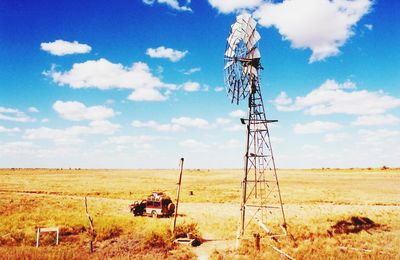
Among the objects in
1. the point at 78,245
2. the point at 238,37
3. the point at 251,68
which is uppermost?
the point at 238,37

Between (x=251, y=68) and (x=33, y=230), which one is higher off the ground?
(x=251, y=68)

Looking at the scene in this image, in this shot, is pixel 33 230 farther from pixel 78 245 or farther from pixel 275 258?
pixel 275 258

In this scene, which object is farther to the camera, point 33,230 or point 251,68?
point 33,230

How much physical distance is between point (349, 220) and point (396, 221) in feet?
12.3

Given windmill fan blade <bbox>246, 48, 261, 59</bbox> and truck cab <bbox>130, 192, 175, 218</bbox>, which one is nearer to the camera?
windmill fan blade <bbox>246, 48, 261, 59</bbox>

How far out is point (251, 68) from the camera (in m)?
18.9

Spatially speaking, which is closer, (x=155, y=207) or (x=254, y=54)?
(x=254, y=54)

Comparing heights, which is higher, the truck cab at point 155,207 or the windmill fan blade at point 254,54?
the windmill fan blade at point 254,54

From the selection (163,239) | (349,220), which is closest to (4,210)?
(163,239)

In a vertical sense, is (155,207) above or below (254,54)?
below

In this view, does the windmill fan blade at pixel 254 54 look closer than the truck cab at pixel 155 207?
Yes

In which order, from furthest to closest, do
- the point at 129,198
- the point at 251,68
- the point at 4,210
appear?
1. the point at 129,198
2. the point at 4,210
3. the point at 251,68

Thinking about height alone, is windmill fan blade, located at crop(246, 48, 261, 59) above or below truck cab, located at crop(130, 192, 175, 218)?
above

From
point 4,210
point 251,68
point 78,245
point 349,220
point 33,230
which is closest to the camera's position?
point 78,245
